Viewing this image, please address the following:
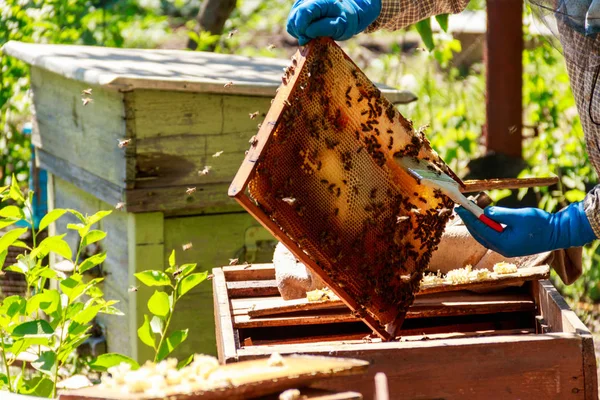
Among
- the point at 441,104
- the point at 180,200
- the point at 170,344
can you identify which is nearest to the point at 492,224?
the point at 170,344

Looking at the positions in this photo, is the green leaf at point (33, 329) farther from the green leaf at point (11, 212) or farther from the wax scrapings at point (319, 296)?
the wax scrapings at point (319, 296)

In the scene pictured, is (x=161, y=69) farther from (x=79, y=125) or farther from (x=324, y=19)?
(x=324, y=19)

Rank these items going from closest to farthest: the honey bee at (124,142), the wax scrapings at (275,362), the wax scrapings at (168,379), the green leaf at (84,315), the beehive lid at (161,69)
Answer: the wax scrapings at (168,379) → the wax scrapings at (275,362) → the green leaf at (84,315) → the honey bee at (124,142) → the beehive lid at (161,69)

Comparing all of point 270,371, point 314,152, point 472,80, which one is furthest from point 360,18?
point 472,80

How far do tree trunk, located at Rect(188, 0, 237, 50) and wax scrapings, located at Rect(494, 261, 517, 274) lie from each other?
12.7ft

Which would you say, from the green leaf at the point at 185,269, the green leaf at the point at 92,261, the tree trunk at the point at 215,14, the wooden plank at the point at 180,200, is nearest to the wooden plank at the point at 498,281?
the green leaf at the point at 185,269

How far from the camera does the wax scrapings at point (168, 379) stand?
1.65 m

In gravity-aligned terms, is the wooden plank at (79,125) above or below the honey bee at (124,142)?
above

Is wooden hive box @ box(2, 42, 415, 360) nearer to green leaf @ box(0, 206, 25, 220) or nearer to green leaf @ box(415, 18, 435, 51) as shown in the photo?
green leaf @ box(415, 18, 435, 51)

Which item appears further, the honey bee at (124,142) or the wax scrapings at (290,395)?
the honey bee at (124,142)

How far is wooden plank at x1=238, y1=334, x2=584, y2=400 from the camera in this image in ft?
7.41

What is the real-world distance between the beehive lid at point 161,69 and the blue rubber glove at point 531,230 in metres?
1.36

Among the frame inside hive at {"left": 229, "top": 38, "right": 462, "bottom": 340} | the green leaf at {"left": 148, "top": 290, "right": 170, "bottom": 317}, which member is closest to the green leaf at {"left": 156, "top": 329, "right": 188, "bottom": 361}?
the green leaf at {"left": 148, "top": 290, "right": 170, "bottom": 317}

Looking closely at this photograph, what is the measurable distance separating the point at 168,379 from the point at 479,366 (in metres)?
0.94
